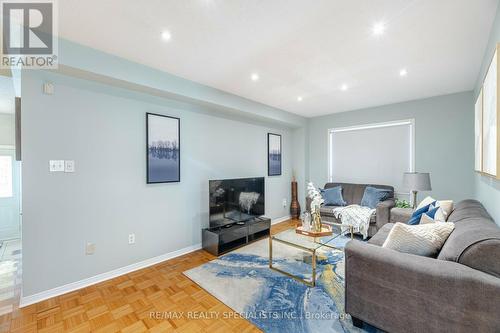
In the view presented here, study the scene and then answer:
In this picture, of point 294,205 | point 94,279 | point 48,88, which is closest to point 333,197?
point 294,205

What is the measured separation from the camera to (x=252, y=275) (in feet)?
8.35

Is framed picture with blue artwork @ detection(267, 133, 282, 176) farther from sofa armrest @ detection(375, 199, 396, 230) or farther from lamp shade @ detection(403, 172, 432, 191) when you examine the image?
lamp shade @ detection(403, 172, 432, 191)

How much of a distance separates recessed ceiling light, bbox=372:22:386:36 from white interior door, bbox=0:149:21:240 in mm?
5853

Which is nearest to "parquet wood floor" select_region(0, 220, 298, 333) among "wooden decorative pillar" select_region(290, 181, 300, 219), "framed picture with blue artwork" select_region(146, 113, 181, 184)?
"framed picture with blue artwork" select_region(146, 113, 181, 184)

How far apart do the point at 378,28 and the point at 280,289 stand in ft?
8.37

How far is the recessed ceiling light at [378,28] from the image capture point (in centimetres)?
181

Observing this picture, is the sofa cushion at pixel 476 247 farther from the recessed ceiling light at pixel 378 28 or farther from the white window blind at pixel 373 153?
the white window blind at pixel 373 153

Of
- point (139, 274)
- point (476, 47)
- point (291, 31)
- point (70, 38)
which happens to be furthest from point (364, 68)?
point (139, 274)

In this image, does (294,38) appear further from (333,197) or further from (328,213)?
(333,197)

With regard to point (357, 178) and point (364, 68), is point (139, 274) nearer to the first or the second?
point (364, 68)

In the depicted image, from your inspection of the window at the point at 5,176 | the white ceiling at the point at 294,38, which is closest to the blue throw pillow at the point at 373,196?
the white ceiling at the point at 294,38

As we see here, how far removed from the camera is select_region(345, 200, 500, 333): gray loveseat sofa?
120 cm

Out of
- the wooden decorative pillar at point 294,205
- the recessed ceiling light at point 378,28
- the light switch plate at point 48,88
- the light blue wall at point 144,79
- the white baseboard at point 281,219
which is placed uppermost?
the recessed ceiling light at point 378,28

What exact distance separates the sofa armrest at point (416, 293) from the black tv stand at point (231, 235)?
74.4 inches
